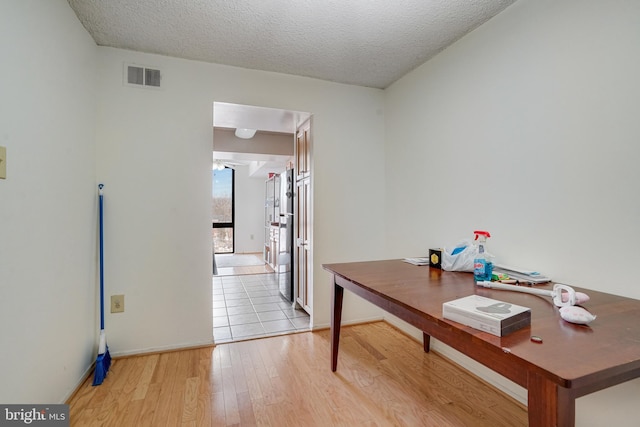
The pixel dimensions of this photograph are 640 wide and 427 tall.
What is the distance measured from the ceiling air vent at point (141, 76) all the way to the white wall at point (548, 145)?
7.06ft

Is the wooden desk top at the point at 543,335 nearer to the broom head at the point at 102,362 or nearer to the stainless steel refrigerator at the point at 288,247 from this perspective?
the broom head at the point at 102,362

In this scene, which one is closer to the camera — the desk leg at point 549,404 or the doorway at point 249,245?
the desk leg at point 549,404

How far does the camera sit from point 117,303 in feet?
7.28

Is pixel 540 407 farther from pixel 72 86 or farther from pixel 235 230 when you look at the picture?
pixel 235 230

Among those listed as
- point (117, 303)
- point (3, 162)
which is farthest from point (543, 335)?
point (117, 303)

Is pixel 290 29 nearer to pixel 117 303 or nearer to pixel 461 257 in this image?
pixel 461 257

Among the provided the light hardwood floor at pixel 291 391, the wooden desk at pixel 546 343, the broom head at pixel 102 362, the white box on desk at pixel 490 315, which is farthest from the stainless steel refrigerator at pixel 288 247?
the white box on desk at pixel 490 315

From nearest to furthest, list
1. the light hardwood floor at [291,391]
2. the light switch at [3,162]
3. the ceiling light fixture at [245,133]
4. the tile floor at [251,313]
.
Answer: the light switch at [3,162]
the light hardwood floor at [291,391]
the tile floor at [251,313]
the ceiling light fixture at [245,133]

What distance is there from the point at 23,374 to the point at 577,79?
2.88 m

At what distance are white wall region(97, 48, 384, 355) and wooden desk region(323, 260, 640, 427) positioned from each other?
160 centimetres

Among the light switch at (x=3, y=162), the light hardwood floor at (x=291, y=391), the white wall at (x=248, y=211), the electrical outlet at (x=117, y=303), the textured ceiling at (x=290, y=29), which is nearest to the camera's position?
the light switch at (x=3, y=162)

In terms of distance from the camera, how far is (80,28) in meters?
1.89

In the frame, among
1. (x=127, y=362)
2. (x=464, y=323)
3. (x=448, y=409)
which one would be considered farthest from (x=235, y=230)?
(x=464, y=323)

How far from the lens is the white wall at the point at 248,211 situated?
312 inches
